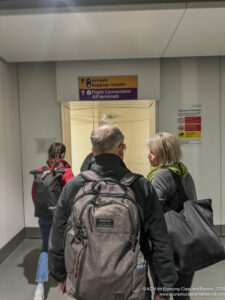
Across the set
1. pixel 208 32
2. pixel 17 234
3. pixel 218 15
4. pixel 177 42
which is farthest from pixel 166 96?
pixel 17 234

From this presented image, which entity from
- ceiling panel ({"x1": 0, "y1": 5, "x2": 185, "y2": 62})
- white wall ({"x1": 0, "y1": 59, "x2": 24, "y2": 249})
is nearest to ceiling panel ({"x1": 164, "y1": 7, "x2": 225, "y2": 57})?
ceiling panel ({"x1": 0, "y1": 5, "x2": 185, "y2": 62})

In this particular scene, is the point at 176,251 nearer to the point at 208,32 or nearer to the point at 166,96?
the point at 208,32

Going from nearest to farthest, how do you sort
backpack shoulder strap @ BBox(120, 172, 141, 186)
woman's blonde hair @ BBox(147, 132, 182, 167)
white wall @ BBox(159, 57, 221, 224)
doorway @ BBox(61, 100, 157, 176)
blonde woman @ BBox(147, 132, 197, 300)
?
backpack shoulder strap @ BBox(120, 172, 141, 186), blonde woman @ BBox(147, 132, 197, 300), woman's blonde hair @ BBox(147, 132, 182, 167), white wall @ BBox(159, 57, 221, 224), doorway @ BBox(61, 100, 157, 176)

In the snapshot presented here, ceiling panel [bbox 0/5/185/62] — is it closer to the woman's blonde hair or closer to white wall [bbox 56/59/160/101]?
white wall [bbox 56/59/160/101]

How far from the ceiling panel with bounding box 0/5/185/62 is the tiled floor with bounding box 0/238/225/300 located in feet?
9.67

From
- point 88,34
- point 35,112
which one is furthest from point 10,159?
point 88,34

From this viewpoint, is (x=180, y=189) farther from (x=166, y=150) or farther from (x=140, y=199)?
(x=140, y=199)

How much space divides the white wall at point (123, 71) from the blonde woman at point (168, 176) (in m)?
2.12

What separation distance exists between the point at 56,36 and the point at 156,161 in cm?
205

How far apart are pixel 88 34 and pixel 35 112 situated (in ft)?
5.94

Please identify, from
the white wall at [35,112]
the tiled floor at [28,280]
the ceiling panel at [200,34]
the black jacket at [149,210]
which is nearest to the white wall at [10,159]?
the white wall at [35,112]

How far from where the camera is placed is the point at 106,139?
4.06ft

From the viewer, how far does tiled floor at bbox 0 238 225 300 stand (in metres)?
2.42

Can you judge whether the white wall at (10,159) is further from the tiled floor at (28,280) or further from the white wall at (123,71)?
the white wall at (123,71)
